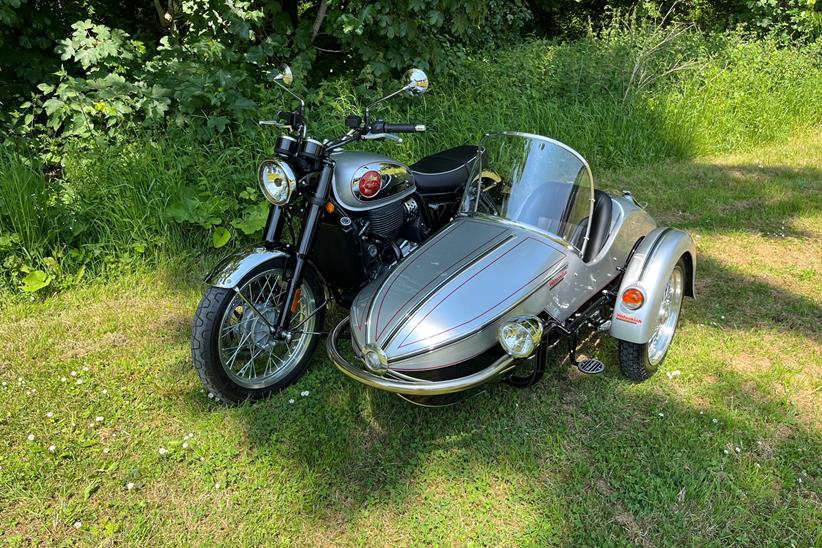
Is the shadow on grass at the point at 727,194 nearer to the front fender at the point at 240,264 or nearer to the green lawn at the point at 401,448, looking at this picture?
the green lawn at the point at 401,448

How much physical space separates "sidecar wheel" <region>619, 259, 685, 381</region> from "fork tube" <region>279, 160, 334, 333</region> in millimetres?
1693

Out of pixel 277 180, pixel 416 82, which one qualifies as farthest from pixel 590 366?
pixel 277 180

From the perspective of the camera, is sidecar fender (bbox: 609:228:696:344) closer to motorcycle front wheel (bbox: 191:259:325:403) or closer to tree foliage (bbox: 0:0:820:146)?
motorcycle front wheel (bbox: 191:259:325:403)

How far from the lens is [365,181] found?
3.04m

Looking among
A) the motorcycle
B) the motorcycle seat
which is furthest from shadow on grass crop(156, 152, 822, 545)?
the motorcycle seat

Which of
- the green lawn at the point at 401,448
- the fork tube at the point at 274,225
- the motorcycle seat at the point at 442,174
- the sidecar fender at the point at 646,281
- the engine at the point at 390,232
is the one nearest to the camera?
the green lawn at the point at 401,448

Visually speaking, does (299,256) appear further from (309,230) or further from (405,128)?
(405,128)

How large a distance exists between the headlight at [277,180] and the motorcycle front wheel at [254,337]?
31 cm

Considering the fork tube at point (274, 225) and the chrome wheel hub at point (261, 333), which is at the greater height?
the fork tube at point (274, 225)

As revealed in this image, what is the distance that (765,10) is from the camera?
10375 millimetres

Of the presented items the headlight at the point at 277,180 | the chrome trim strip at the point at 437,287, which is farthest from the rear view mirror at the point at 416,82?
the chrome trim strip at the point at 437,287

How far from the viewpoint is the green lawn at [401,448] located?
2340 mm

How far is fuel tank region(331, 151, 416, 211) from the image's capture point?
297 cm

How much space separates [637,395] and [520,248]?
104 centimetres
